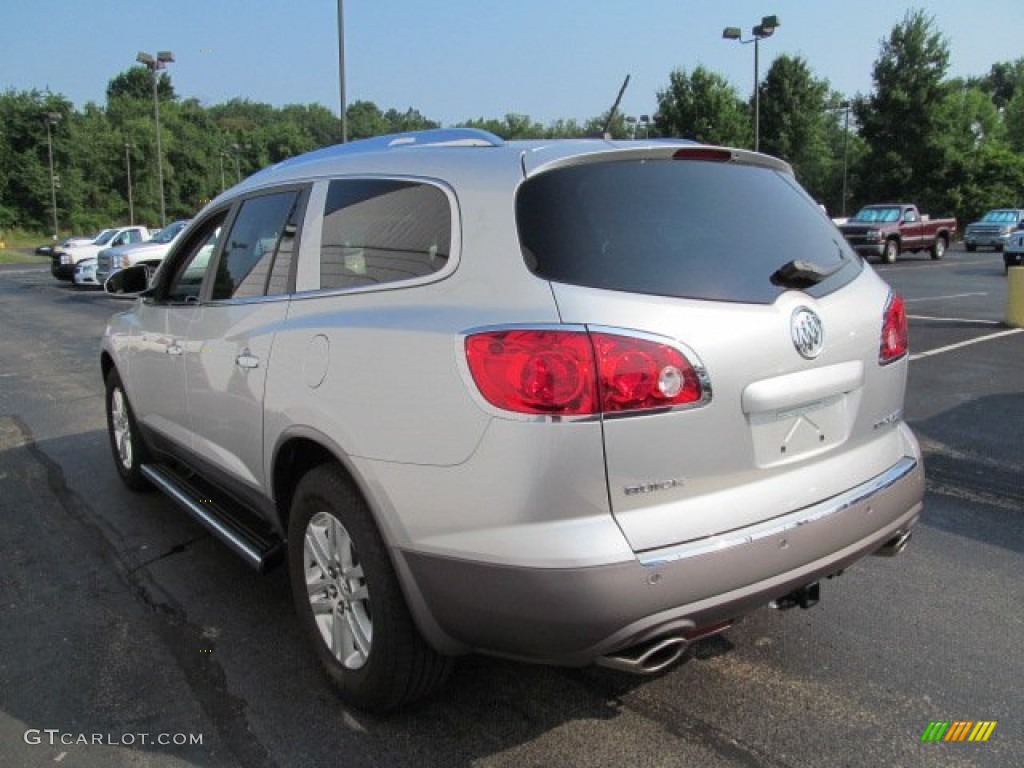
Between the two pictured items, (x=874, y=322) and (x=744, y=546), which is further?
(x=874, y=322)

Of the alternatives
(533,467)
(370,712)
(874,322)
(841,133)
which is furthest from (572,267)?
(841,133)

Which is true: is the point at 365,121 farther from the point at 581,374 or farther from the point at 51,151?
the point at 581,374

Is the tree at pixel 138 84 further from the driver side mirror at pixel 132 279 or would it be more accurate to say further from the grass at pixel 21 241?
the driver side mirror at pixel 132 279

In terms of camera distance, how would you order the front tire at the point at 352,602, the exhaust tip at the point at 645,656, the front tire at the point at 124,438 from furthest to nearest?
the front tire at the point at 124,438, the front tire at the point at 352,602, the exhaust tip at the point at 645,656

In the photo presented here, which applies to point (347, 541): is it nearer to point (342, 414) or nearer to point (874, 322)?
point (342, 414)

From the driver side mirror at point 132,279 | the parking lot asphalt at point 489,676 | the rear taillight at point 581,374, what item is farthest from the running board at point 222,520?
the rear taillight at point 581,374

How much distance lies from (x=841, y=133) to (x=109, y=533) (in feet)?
282

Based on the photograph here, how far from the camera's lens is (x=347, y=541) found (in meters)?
2.75

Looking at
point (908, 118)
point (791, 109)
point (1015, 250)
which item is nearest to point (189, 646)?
point (1015, 250)

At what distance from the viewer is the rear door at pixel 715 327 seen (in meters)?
2.22

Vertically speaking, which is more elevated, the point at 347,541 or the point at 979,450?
the point at 347,541

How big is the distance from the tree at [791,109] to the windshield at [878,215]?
93.2 feet

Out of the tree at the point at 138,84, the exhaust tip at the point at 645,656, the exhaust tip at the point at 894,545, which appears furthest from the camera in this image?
the tree at the point at 138,84

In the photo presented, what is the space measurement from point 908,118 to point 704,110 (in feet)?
40.7
